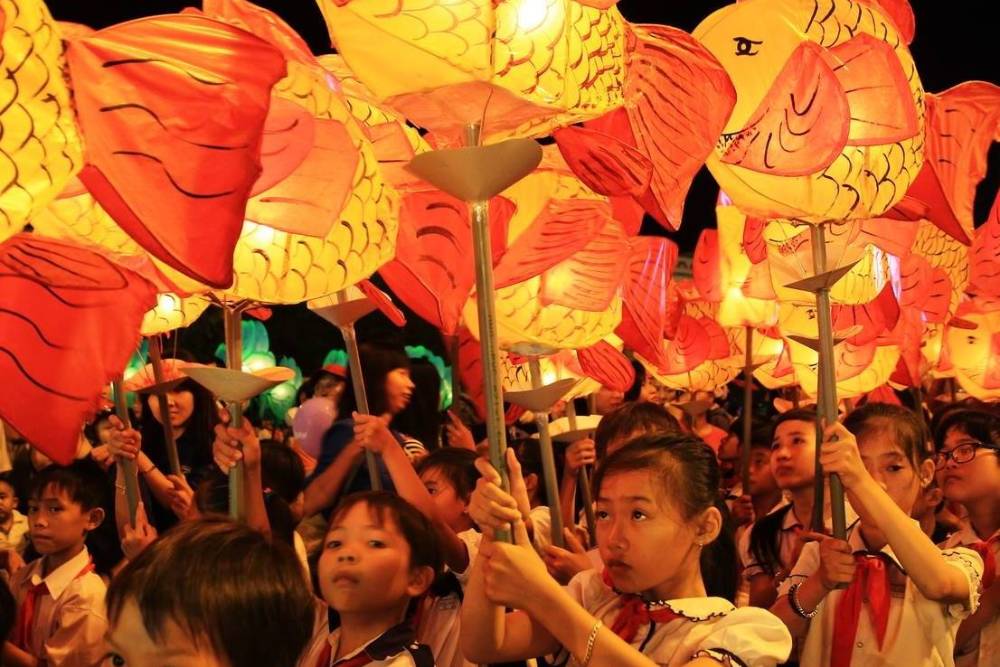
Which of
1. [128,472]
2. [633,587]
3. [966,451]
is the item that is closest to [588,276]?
[966,451]

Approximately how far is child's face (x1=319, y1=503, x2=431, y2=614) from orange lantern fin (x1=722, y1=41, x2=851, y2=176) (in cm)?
105

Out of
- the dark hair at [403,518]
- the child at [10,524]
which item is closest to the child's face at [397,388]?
the dark hair at [403,518]

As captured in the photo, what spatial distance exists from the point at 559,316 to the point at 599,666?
4.86ft

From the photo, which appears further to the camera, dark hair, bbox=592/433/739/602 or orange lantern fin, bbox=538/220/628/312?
orange lantern fin, bbox=538/220/628/312

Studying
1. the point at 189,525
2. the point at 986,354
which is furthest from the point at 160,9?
the point at 189,525

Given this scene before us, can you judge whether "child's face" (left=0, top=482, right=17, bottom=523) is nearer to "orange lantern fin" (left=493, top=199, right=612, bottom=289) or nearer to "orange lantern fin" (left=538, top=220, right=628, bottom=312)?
"orange lantern fin" (left=538, top=220, right=628, bottom=312)

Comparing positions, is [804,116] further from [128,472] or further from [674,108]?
[128,472]

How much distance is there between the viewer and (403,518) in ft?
7.50

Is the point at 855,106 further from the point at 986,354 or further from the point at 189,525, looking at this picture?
the point at 986,354

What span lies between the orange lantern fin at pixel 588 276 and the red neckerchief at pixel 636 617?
1.26 m

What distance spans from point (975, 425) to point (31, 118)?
2.59 m

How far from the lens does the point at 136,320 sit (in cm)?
197

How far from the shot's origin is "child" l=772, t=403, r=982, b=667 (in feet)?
7.25

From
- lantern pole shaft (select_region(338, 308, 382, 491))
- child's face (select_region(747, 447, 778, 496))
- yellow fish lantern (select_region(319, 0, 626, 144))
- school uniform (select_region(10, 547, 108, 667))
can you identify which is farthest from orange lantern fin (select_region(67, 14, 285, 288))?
child's face (select_region(747, 447, 778, 496))
